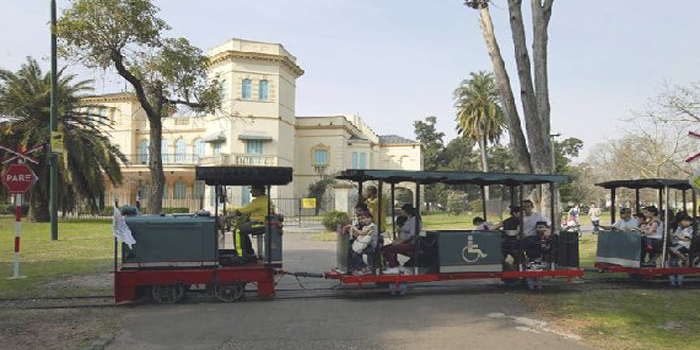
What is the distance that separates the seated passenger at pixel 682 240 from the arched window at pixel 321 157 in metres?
44.5

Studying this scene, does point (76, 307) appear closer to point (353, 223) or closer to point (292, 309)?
point (292, 309)

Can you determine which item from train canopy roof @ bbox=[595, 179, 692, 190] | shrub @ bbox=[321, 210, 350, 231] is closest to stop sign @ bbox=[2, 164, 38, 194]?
train canopy roof @ bbox=[595, 179, 692, 190]

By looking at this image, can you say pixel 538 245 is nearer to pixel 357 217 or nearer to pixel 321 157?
pixel 357 217

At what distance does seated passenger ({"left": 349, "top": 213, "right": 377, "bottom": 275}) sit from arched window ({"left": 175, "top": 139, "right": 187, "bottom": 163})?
46073 millimetres

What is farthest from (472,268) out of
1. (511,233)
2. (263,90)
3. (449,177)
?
(263,90)

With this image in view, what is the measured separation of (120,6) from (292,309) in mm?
12669

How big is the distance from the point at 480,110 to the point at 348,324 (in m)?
53.5

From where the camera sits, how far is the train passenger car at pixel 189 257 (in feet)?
31.7

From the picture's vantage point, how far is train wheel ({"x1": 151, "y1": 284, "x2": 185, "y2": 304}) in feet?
32.0

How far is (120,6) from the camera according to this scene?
17.7m

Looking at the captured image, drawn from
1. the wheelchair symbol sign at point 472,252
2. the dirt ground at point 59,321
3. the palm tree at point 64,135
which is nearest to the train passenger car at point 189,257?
the dirt ground at point 59,321

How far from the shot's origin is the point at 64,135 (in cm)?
3183

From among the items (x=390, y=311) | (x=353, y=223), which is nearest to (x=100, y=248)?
(x=353, y=223)

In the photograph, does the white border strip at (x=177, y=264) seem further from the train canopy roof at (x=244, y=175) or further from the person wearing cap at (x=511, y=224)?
the person wearing cap at (x=511, y=224)
